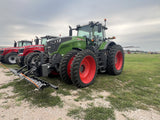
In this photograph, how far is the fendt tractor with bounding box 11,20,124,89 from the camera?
318cm

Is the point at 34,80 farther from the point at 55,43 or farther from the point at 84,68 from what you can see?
the point at 84,68

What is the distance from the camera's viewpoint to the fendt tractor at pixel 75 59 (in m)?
3.18

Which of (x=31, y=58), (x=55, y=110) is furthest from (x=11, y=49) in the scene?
(x=55, y=110)

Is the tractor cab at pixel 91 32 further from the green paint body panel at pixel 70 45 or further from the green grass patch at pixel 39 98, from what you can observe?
the green grass patch at pixel 39 98

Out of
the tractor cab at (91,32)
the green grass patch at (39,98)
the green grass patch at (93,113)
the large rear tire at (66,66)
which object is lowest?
the green grass patch at (93,113)

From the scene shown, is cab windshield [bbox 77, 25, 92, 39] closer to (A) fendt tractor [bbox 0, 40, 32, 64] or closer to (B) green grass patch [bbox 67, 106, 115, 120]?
(B) green grass patch [bbox 67, 106, 115, 120]

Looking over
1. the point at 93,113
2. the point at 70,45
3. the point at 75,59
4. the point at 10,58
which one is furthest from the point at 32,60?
the point at 10,58

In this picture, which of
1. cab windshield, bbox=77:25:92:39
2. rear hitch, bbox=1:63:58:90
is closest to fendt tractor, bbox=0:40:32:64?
cab windshield, bbox=77:25:92:39

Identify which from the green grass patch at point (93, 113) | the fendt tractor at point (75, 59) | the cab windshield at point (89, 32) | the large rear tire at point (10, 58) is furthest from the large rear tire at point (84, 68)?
the large rear tire at point (10, 58)

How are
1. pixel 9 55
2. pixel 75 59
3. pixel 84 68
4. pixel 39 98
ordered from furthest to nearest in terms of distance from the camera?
pixel 9 55
pixel 84 68
pixel 75 59
pixel 39 98

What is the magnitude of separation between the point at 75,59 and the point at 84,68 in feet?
2.68

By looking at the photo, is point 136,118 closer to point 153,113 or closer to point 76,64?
point 153,113

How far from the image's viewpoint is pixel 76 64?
3113mm

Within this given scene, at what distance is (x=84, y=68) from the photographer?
3.84m
